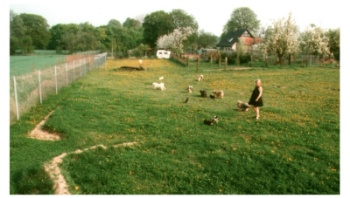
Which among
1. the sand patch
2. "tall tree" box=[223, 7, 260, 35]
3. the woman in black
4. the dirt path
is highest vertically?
"tall tree" box=[223, 7, 260, 35]

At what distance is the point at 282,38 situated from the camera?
4238 centimetres

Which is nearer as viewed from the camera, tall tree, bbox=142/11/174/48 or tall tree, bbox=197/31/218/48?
tall tree, bbox=142/11/174/48

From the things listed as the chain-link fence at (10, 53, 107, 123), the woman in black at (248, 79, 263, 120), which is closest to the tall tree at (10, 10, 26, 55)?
the chain-link fence at (10, 53, 107, 123)

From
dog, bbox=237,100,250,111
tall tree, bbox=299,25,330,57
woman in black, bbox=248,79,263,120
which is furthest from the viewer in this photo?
tall tree, bbox=299,25,330,57

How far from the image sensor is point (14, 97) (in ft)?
39.3

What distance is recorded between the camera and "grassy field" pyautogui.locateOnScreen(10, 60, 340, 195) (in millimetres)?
7660

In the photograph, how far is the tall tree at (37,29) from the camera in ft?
138

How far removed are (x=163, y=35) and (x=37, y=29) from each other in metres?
21.8

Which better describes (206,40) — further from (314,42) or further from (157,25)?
(314,42)

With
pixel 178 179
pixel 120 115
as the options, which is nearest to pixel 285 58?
pixel 120 115

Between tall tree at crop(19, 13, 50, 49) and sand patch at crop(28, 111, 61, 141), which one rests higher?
tall tree at crop(19, 13, 50, 49)

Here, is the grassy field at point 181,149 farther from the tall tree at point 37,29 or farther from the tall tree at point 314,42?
the tall tree at point 314,42

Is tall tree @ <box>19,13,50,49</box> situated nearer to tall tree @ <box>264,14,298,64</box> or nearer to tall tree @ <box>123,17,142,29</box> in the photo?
tall tree @ <box>123,17,142,29</box>

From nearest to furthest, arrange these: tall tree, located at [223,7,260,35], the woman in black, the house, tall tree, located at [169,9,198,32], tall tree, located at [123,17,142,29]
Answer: the woman in black → tall tree, located at [169,9,198,32] → the house → tall tree, located at [223,7,260,35] → tall tree, located at [123,17,142,29]
